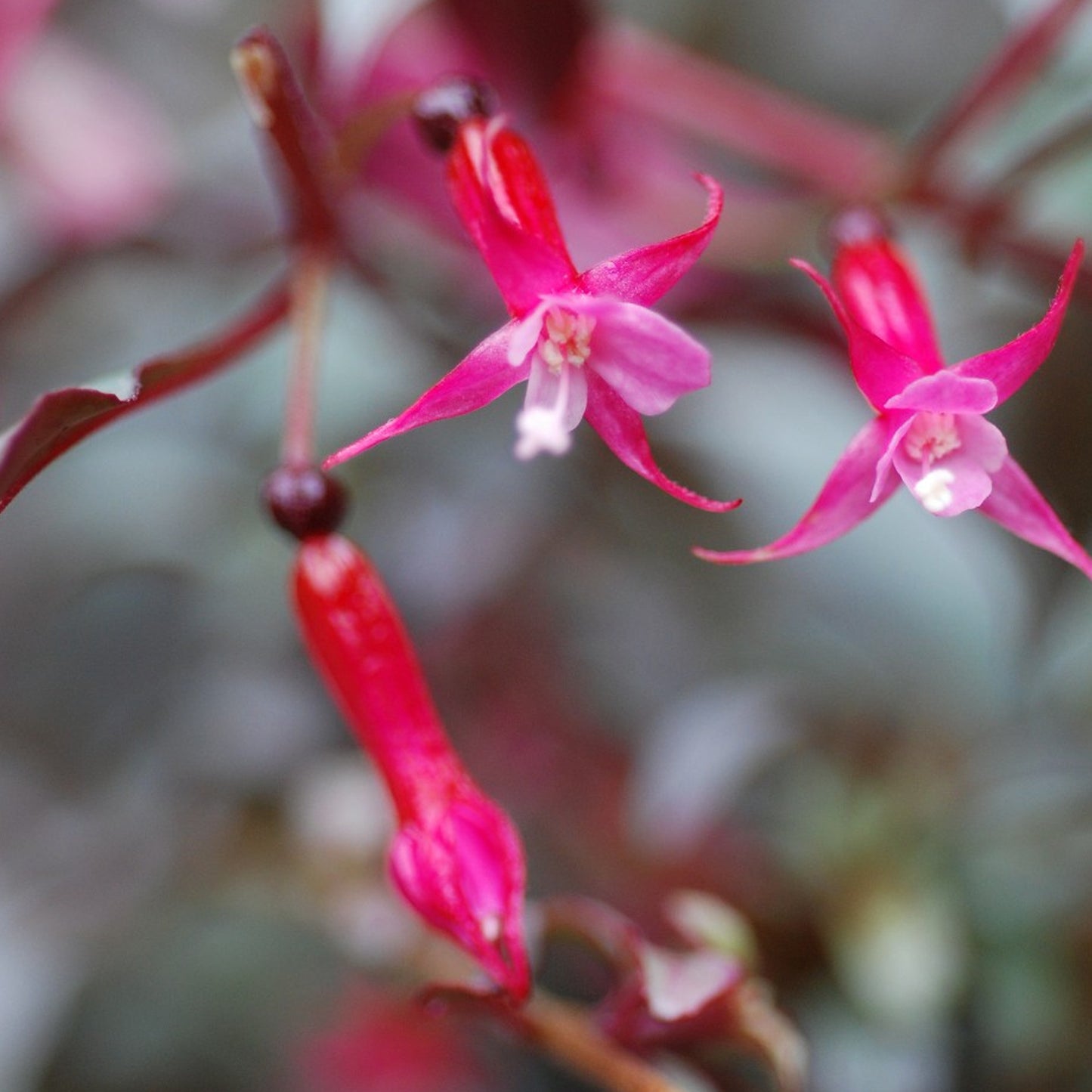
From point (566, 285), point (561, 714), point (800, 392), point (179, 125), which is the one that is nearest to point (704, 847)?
point (561, 714)

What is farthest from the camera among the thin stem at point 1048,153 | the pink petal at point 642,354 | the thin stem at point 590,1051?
the thin stem at point 1048,153

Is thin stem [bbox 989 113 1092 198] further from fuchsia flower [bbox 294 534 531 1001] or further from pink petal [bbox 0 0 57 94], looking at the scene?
pink petal [bbox 0 0 57 94]

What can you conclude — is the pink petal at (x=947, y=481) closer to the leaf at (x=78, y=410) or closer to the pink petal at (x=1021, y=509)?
the pink petal at (x=1021, y=509)

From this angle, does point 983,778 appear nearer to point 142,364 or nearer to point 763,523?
point 763,523

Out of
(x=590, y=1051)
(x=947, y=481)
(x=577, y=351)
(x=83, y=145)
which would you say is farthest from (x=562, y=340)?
(x=83, y=145)

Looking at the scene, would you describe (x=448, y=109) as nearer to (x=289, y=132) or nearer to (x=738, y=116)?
(x=289, y=132)

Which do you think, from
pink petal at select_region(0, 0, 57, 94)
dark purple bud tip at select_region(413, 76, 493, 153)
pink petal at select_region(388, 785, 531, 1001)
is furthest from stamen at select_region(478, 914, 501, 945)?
pink petal at select_region(0, 0, 57, 94)

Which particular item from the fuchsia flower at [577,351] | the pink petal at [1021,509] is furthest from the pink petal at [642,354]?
the pink petal at [1021,509]

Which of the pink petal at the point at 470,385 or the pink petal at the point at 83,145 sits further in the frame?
the pink petal at the point at 83,145
